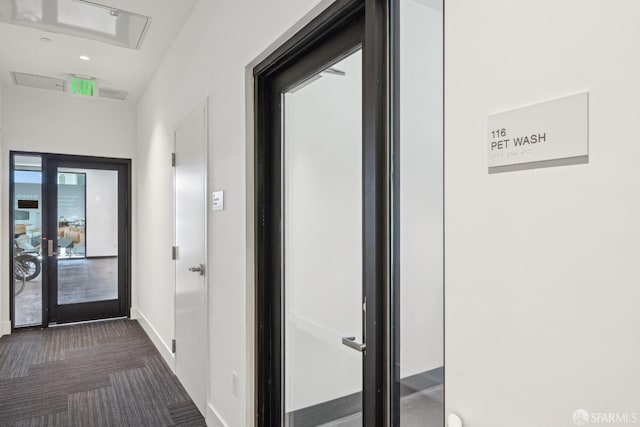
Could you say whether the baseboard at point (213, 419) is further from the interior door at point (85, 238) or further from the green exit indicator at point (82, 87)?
the green exit indicator at point (82, 87)

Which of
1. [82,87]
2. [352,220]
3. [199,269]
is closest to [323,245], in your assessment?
[352,220]

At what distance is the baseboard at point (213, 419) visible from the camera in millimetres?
2296

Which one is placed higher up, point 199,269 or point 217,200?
point 217,200

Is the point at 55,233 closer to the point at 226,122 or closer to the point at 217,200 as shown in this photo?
the point at 217,200

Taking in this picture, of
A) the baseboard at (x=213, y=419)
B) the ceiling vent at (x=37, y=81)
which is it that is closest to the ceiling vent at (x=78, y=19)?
the ceiling vent at (x=37, y=81)

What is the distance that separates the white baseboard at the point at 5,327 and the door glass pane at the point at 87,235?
1.71ft

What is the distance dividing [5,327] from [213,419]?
3467 mm

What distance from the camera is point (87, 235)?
491 centimetres
